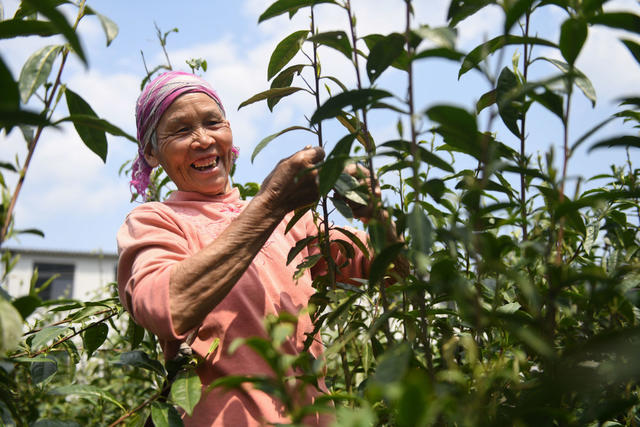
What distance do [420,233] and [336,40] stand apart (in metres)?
0.51

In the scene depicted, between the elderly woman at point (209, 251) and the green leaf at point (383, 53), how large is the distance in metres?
0.34

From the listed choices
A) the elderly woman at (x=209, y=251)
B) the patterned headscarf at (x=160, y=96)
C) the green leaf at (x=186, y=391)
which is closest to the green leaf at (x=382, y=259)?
the elderly woman at (x=209, y=251)

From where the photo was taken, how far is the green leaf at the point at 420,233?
80cm

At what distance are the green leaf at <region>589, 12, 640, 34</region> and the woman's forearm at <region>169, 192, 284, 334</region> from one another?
833mm

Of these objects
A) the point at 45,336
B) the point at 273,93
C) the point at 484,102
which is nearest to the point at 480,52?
the point at 484,102

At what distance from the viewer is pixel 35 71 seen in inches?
40.0

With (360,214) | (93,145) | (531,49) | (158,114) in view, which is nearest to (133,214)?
(158,114)

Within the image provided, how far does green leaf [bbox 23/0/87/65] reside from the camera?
27.7 inches

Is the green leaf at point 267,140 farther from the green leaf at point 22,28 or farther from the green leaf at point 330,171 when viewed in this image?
the green leaf at point 22,28

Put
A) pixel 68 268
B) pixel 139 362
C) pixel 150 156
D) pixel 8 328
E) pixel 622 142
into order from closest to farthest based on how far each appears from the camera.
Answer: pixel 8 328, pixel 622 142, pixel 139 362, pixel 150 156, pixel 68 268

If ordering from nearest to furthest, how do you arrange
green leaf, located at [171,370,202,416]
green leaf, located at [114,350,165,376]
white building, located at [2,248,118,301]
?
green leaf, located at [171,370,202,416] → green leaf, located at [114,350,165,376] → white building, located at [2,248,118,301]

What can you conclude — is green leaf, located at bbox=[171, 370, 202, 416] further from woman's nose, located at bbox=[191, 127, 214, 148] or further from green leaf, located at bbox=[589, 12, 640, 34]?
green leaf, located at bbox=[589, 12, 640, 34]

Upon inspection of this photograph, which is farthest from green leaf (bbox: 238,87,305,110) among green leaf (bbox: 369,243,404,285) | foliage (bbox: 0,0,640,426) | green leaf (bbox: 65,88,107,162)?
green leaf (bbox: 369,243,404,285)

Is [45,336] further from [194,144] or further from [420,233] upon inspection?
[420,233]
